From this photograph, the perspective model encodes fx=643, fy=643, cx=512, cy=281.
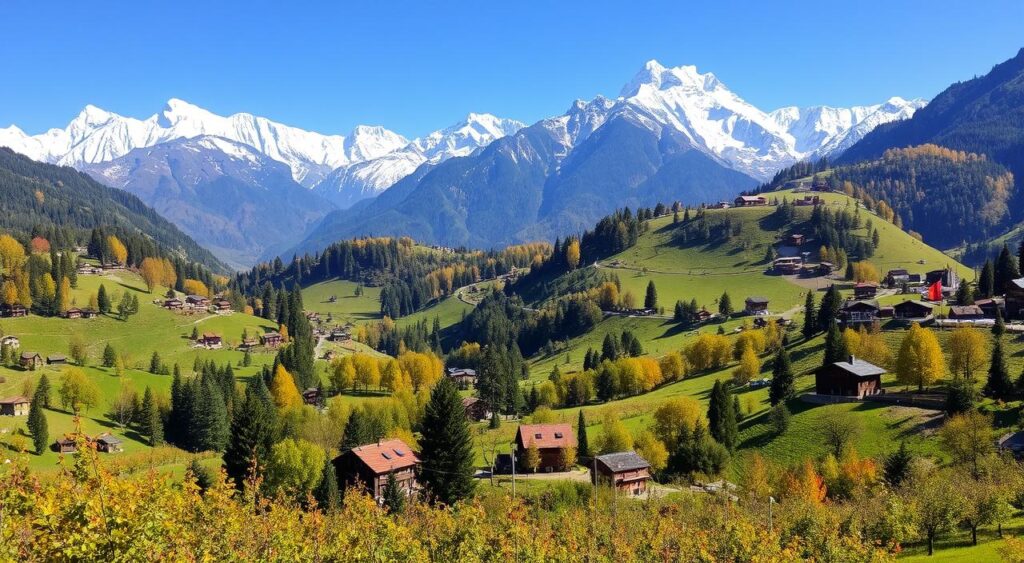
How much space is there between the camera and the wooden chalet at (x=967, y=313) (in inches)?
4611

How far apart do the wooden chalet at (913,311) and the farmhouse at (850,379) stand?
40637 mm

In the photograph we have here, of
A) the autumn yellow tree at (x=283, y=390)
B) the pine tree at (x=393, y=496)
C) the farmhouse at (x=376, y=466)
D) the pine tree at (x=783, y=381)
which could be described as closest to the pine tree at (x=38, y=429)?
the autumn yellow tree at (x=283, y=390)

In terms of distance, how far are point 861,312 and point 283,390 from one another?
119 metres

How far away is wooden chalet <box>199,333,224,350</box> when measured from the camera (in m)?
175

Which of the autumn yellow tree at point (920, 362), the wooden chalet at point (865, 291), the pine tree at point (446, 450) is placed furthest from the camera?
the wooden chalet at point (865, 291)

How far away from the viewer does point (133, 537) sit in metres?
13.2

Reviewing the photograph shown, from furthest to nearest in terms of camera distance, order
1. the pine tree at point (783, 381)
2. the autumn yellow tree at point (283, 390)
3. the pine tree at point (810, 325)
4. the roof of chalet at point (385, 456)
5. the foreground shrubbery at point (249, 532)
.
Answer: the pine tree at point (810, 325) < the autumn yellow tree at point (283, 390) < the pine tree at point (783, 381) < the roof of chalet at point (385, 456) < the foreground shrubbery at point (249, 532)

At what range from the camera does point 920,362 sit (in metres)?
85.4

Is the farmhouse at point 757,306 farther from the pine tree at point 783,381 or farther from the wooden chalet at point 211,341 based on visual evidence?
the wooden chalet at point 211,341

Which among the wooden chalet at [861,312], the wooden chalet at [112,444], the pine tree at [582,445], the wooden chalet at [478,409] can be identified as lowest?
the wooden chalet at [478,409]

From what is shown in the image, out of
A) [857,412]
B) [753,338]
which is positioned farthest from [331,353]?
[857,412]

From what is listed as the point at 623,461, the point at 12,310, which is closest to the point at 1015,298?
the point at 623,461

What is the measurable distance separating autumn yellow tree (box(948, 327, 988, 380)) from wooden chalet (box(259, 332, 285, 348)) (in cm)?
16363

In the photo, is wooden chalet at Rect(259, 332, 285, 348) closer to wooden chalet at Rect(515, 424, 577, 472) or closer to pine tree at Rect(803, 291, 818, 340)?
wooden chalet at Rect(515, 424, 577, 472)
